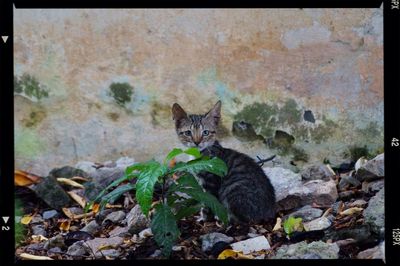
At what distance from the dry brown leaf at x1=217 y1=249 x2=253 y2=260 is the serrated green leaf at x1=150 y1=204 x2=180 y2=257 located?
0.27 metres

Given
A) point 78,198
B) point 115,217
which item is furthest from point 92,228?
point 78,198

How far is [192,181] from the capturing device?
336cm

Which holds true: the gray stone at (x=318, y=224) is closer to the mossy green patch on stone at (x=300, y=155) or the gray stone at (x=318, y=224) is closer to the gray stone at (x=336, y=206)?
the gray stone at (x=336, y=206)

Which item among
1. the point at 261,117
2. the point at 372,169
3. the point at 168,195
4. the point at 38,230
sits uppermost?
the point at 261,117

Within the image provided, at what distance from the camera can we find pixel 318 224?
3.52 m

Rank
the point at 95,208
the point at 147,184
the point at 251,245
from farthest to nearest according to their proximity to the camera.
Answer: the point at 95,208, the point at 251,245, the point at 147,184

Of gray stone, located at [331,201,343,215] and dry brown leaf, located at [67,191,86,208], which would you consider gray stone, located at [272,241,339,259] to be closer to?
gray stone, located at [331,201,343,215]

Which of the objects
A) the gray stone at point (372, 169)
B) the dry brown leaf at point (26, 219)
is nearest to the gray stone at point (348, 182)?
the gray stone at point (372, 169)

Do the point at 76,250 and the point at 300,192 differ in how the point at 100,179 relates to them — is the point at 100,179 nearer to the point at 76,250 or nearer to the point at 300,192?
the point at 76,250

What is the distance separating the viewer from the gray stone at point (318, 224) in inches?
138

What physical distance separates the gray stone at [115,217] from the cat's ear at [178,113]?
66cm

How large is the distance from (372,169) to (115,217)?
62.1 inches

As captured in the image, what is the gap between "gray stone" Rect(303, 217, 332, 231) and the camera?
3.50m
